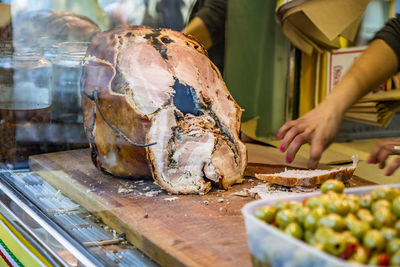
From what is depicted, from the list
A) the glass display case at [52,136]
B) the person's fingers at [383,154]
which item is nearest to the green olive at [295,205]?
the glass display case at [52,136]

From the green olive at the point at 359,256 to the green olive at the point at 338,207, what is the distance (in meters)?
0.09

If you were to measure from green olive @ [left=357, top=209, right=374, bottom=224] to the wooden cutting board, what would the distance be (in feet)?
0.81

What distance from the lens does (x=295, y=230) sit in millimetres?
725

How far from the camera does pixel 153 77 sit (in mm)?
1458

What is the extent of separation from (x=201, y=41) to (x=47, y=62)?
0.49 metres

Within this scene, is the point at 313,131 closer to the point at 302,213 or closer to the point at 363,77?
the point at 363,77

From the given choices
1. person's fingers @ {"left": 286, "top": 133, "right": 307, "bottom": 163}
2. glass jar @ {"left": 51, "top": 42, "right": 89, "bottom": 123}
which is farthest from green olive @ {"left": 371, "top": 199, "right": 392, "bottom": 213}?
glass jar @ {"left": 51, "top": 42, "right": 89, "bottom": 123}

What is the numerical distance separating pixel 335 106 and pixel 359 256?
85cm

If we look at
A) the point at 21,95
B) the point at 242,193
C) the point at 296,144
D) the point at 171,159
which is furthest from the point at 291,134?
the point at 21,95

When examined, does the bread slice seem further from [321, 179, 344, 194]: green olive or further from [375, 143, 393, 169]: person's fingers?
[321, 179, 344, 194]: green olive

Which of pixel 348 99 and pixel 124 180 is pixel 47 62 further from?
pixel 348 99

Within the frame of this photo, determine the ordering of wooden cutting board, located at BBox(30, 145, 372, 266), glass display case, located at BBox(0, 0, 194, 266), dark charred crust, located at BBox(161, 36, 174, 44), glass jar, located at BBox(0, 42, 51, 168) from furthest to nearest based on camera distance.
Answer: glass jar, located at BBox(0, 42, 51, 168) < dark charred crust, located at BBox(161, 36, 174, 44) < glass display case, located at BBox(0, 0, 194, 266) < wooden cutting board, located at BBox(30, 145, 372, 266)

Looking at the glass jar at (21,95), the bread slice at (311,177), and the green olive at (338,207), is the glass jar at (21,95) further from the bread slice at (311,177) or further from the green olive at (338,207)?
the green olive at (338,207)

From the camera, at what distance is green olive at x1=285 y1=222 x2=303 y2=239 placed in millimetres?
722
